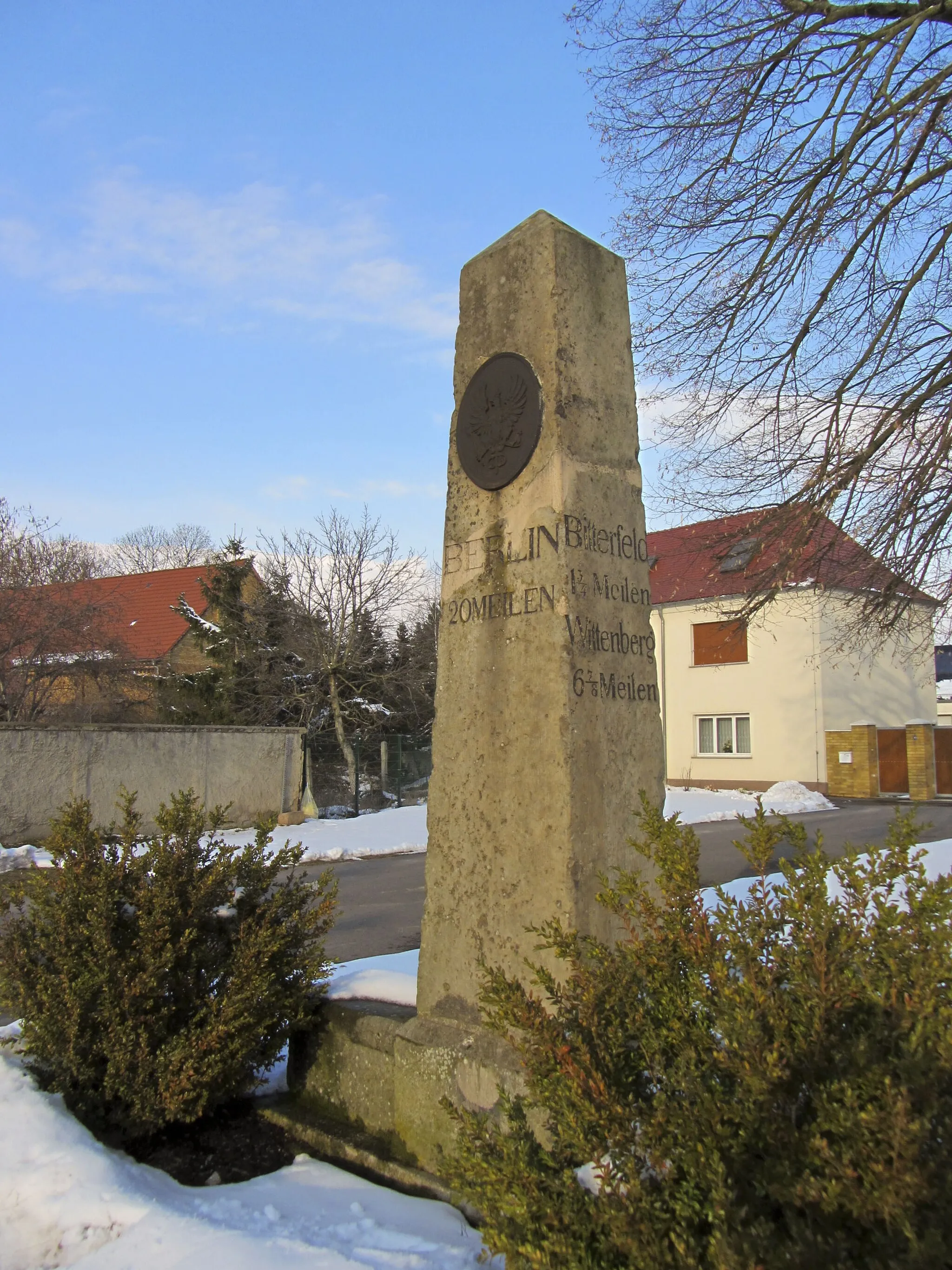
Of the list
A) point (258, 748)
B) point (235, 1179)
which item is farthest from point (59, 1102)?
point (258, 748)

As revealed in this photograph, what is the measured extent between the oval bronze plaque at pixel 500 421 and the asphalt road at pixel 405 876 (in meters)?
1.57

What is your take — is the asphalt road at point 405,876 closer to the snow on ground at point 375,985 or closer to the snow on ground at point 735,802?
the snow on ground at point 375,985

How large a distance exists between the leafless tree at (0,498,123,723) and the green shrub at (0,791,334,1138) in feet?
50.4

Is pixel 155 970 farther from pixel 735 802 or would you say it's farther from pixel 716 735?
pixel 716 735

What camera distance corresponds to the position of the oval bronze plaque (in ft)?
10.7

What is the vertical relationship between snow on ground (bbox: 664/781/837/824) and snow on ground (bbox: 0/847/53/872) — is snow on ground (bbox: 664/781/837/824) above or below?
below

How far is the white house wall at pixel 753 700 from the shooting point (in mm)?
24672

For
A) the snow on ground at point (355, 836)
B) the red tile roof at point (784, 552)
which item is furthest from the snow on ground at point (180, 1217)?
the snow on ground at point (355, 836)

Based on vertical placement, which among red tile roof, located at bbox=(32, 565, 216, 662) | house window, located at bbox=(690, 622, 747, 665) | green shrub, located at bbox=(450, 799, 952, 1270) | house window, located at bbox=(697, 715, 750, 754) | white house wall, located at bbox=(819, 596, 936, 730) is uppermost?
red tile roof, located at bbox=(32, 565, 216, 662)

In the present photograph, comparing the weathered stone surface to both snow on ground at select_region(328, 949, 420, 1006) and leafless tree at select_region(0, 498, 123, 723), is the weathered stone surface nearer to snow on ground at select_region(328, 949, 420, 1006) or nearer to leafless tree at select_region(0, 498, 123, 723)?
snow on ground at select_region(328, 949, 420, 1006)

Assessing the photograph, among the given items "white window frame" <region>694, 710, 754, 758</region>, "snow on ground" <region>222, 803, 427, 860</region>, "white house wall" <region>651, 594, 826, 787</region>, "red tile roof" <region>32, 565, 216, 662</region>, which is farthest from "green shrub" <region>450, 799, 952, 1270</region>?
"white window frame" <region>694, 710, 754, 758</region>

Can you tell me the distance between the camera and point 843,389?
802 cm

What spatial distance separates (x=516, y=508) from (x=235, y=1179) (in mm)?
2399

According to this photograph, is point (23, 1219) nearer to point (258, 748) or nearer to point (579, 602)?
point (579, 602)
